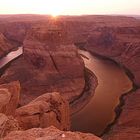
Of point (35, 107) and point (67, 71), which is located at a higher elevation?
point (35, 107)

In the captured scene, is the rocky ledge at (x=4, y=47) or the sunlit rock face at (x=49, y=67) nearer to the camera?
the sunlit rock face at (x=49, y=67)

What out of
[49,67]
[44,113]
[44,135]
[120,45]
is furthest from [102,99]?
[120,45]

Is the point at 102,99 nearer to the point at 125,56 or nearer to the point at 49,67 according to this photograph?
the point at 49,67

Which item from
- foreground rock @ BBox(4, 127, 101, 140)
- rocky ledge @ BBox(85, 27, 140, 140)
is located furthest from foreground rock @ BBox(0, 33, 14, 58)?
foreground rock @ BBox(4, 127, 101, 140)

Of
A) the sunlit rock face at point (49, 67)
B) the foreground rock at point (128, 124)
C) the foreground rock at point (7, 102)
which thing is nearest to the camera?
the foreground rock at point (7, 102)

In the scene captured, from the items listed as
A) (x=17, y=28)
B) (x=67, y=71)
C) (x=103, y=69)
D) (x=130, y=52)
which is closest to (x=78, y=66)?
(x=67, y=71)

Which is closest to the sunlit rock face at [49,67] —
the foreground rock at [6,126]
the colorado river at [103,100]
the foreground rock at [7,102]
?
the colorado river at [103,100]

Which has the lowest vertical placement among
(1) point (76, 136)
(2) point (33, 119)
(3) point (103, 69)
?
(3) point (103, 69)

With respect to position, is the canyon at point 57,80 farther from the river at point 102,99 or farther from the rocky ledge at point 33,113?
the river at point 102,99

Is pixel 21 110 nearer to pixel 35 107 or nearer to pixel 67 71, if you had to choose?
pixel 35 107
